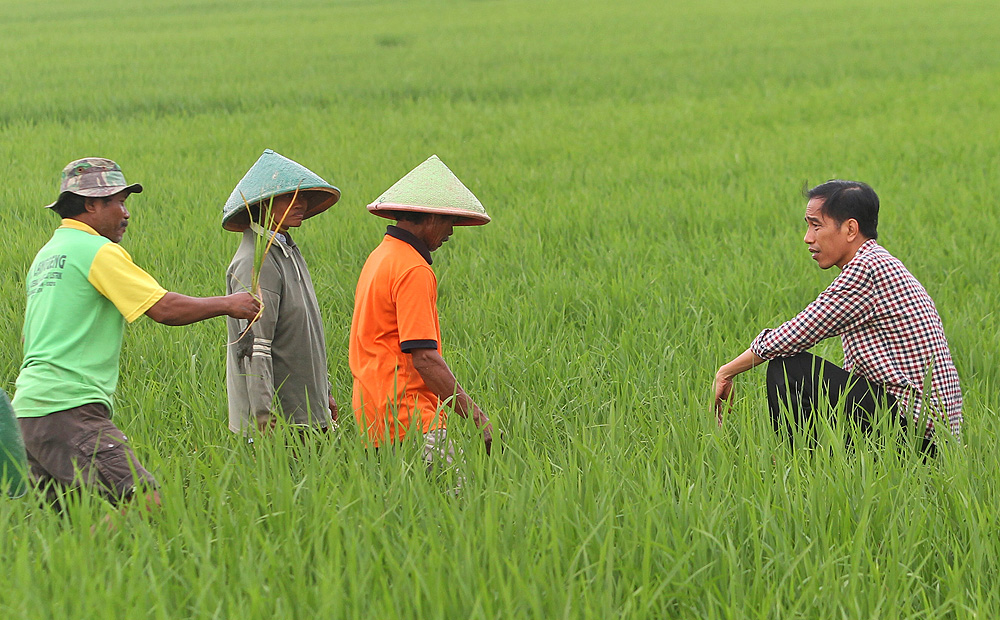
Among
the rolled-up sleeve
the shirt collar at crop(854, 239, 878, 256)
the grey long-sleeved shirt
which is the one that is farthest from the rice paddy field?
the shirt collar at crop(854, 239, 878, 256)

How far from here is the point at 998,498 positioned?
78.2 inches

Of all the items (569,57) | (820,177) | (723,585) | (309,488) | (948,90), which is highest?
(569,57)

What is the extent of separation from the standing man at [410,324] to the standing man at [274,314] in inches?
7.8

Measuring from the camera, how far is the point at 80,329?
2.24 meters

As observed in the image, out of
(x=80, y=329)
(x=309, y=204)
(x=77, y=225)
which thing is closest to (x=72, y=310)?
(x=80, y=329)

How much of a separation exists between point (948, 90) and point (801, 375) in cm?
992

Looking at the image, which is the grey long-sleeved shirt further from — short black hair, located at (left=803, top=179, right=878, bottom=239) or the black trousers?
short black hair, located at (left=803, top=179, right=878, bottom=239)

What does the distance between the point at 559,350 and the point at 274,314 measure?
1.30 m

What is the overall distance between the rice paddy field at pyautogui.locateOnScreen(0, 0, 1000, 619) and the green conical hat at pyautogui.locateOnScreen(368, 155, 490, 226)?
643 mm

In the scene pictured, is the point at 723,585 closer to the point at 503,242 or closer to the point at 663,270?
the point at 663,270

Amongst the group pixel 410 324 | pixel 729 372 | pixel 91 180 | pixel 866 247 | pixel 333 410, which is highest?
pixel 91 180

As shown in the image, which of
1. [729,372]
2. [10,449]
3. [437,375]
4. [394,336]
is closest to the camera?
[10,449]

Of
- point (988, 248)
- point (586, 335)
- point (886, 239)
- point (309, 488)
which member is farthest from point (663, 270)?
point (309, 488)

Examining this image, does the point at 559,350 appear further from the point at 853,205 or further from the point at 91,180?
the point at 91,180
